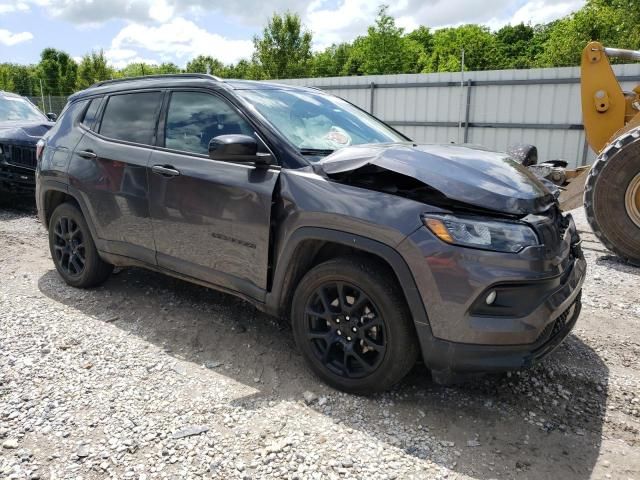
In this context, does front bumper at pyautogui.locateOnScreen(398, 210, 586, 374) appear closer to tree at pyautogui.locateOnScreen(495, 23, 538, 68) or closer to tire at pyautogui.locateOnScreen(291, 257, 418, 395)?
tire at pyautogui.locateOnScreen(291, 257, 418, 395)

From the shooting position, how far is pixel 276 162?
3.14 meters

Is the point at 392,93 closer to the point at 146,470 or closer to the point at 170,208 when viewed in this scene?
the point at 170,208

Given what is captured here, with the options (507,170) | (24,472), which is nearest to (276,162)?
(507,170)

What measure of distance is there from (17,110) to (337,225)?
341 inches

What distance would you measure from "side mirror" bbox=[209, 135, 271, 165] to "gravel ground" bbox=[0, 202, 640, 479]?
1.33 meters

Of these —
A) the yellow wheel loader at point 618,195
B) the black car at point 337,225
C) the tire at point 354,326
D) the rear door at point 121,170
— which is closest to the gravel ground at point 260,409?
the tire at point 354,326

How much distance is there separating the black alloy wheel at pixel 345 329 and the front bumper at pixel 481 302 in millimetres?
282

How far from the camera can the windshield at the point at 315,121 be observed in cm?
334

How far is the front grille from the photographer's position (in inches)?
312

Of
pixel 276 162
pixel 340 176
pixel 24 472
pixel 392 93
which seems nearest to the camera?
pixel 24 472

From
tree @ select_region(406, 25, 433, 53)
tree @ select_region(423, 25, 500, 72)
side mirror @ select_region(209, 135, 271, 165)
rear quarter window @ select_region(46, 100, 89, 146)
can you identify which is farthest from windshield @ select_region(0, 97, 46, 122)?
tree @ select_region(406, 25, 433, 53)

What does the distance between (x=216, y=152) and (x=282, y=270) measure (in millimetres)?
781

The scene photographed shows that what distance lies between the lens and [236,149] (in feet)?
9.85

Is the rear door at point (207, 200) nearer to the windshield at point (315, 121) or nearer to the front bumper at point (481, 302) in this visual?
the windshield at point (315, 121)
